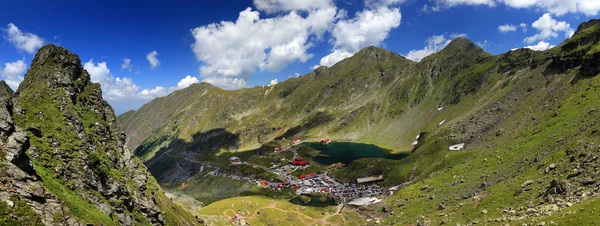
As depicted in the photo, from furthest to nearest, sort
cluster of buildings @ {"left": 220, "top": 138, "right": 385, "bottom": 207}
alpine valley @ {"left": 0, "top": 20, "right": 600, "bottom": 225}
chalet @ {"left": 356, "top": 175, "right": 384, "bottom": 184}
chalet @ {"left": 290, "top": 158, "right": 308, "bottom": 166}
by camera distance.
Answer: chalet @ {"left": 290, "top": 158, "right": 308, "bottom": 166}
chalet @ {"left": 356, "top": 175, "right": 384, "bottom": 184}
cluster of buildings @ {"left": 220, "top": 138, "right": 385, "bottom": 207}
alpine valley @ {"left": 0, "top": 20, "right": 600, "bottom": 225}

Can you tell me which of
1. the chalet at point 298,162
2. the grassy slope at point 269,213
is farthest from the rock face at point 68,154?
the chalet at point 298,162

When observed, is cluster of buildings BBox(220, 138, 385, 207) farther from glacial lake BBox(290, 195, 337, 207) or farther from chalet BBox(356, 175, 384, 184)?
glacial lake BBox(290, 195, 337, 207)

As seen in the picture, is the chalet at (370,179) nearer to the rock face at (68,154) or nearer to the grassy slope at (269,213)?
the grassy slope at (269,213)

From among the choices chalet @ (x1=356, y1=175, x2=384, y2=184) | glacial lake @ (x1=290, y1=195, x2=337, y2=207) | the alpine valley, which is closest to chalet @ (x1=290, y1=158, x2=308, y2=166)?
the alpine valley

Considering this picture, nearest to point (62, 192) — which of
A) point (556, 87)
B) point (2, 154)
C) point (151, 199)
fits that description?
point (2, 154)

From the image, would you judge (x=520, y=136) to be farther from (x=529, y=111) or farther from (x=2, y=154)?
(x=2, y=154)

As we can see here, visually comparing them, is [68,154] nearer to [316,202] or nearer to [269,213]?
[269,213]

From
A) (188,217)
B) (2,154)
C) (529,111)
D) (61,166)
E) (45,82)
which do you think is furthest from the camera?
(529,111)

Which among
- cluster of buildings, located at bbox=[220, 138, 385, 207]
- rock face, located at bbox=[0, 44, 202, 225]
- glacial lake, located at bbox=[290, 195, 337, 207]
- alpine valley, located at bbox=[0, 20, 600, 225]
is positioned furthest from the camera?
cluster of buildings, located at bbox=[220, 138, 385, 207]
